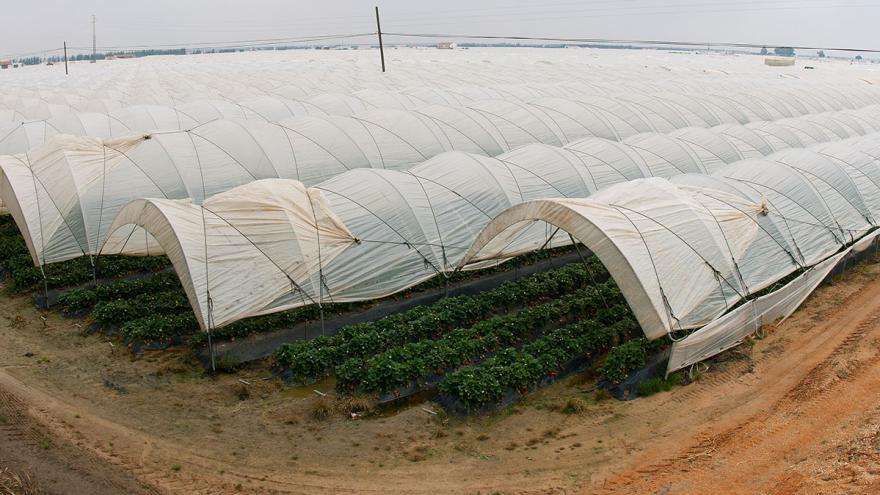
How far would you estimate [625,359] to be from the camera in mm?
14461

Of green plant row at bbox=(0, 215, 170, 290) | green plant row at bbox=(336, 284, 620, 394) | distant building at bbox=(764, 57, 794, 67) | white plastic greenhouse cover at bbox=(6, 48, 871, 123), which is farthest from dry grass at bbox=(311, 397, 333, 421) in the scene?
distant building at bbox=(764, 57, 794, 67)

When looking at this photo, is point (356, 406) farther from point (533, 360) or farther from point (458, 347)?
point (533, 360)

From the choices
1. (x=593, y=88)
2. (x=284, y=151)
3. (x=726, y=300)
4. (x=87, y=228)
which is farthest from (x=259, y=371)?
(x=593, y=88)

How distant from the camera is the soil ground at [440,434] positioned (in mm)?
11180

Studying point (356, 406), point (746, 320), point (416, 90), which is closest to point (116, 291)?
point (356, 406)

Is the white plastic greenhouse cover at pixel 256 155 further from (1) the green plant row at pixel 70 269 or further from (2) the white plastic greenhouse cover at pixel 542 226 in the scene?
(2) the white plastic greenhouse cover at pixel 542 226

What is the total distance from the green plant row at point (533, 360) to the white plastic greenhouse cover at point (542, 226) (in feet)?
5.77

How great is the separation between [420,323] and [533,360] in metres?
3.26

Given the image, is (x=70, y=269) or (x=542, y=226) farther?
(x=542, y=226)

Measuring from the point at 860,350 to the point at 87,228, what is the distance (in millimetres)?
20763

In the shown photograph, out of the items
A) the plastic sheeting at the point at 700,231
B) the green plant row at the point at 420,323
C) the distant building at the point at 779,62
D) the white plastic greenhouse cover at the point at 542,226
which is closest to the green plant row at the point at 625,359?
the plastic sheeting at the point at 700,231

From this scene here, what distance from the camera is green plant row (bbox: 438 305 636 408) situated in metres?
13.5

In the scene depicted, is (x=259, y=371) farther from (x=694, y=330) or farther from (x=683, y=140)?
(x=683, y=140)

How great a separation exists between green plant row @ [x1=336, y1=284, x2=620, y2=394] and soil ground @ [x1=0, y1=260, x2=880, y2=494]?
2.47 ft
